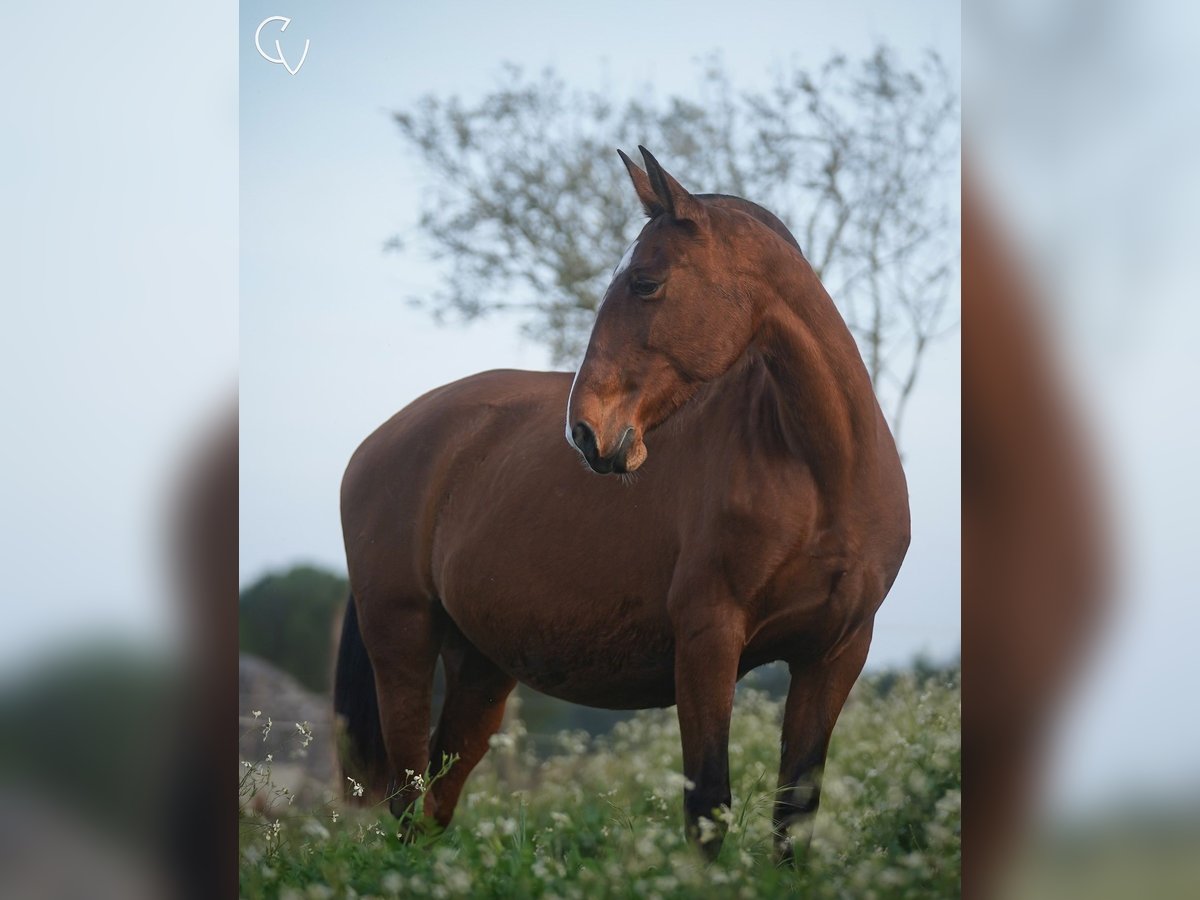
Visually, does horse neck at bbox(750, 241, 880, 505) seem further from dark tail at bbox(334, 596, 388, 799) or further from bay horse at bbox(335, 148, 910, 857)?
dark tail at bbox(334, 596, 388, 799)

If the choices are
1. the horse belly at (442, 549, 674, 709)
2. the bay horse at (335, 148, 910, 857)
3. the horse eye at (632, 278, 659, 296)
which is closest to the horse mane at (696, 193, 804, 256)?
the bay horse at (335, 148, 910, 857)

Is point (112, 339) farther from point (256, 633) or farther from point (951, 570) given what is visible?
point (951, 570)

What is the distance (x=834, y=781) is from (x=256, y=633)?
1687 mm

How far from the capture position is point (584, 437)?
3594 mm

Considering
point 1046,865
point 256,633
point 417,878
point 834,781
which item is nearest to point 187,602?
point 256,633

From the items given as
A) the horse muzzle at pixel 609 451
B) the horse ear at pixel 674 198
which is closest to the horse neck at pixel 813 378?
the horse ear at pixel 674 198

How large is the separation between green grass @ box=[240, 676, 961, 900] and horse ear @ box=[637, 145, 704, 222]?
1368mm

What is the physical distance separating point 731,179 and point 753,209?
277mm

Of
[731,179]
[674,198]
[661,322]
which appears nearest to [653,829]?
[661,322]

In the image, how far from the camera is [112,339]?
12.4ft

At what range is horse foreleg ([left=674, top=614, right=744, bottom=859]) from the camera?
12.2 feet

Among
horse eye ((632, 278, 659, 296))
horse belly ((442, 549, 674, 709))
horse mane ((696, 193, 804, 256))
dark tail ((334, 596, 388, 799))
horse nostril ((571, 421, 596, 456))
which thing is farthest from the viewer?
dark tail ((334, 596, 388, 799))

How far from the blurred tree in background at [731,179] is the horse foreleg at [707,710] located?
0.84 meters

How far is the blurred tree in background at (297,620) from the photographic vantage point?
4016 mm
